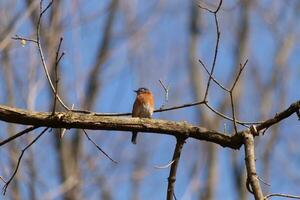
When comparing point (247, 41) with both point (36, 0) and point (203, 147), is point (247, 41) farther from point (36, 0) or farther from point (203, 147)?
point (36, 0)

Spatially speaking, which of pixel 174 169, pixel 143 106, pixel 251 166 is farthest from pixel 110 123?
pixel 143 106

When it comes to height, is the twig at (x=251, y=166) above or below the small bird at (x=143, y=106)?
below

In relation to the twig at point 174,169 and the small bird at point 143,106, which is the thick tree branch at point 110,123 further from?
the small bird at point 143,106

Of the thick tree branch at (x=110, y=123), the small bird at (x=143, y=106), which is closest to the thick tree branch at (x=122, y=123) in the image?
the thick tree branch at (x=110, y=123)

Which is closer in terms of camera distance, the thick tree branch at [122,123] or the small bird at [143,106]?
the thick tree branch at [122,123]

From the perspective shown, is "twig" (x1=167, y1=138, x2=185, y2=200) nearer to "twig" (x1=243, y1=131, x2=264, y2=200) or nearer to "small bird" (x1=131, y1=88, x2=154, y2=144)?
"twig" (x1=243, y1=131, x2=264, y2=200)

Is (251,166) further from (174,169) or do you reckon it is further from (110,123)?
(110,123)

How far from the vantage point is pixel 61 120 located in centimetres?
327

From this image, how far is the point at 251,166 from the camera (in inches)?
123

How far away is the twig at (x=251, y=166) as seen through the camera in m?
2.96

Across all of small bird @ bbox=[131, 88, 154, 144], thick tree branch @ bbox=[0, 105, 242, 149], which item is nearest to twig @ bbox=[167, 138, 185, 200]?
thick tree branch @ bbox=[0, 105, 242, 149]

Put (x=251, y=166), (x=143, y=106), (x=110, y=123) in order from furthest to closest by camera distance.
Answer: (x=143, y=106), (x=110, y=123), (x=251, y=166)

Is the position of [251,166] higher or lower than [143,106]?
lower

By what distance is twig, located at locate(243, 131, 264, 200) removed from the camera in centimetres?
296
